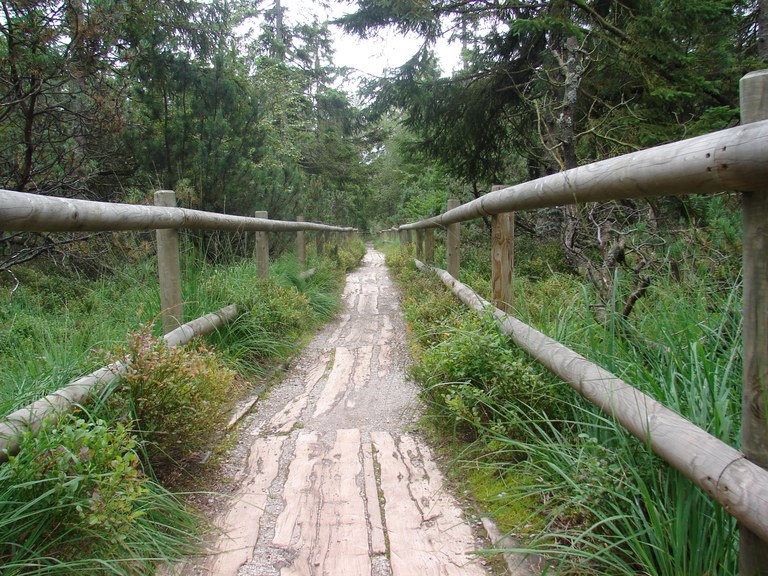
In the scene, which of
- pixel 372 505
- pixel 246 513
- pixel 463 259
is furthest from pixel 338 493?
pixel 463 259

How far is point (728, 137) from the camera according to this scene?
3.63 ft

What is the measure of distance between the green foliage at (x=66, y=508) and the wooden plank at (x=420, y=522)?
0.87 m

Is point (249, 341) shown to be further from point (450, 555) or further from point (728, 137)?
point (728, 137)

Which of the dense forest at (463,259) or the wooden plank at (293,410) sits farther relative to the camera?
the wooden plank at (293,410)

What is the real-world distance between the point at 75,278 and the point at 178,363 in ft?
14.8

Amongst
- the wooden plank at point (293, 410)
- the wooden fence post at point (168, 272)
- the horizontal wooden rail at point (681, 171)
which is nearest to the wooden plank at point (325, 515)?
the wooden plank at point (293, 410)

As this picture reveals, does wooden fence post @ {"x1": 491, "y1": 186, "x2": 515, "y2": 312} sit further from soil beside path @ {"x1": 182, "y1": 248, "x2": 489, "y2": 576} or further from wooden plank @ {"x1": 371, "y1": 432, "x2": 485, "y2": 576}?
wooden plank @ {"x1": 371, "y1": 432, "x2": 485, "y2": 576}

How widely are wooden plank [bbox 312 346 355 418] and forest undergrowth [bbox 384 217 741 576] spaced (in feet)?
2.41

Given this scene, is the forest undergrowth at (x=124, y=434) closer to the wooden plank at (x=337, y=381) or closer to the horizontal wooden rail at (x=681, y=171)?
the wooden plank at (x=337, y=381)

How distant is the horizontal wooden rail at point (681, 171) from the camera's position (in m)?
1.04

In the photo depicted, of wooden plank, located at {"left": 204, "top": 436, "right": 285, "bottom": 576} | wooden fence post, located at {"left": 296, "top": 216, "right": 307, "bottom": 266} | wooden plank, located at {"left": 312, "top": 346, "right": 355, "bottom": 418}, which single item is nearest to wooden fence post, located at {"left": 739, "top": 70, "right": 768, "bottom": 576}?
wooden plank, located at {"left": 204, "top": 436, "right": 285, "bottom": 576}

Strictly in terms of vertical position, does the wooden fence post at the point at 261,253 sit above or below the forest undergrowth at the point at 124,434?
above

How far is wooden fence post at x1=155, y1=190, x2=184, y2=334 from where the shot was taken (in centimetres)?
305

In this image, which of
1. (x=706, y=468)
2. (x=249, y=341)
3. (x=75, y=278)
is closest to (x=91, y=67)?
(x=75, y=278)
